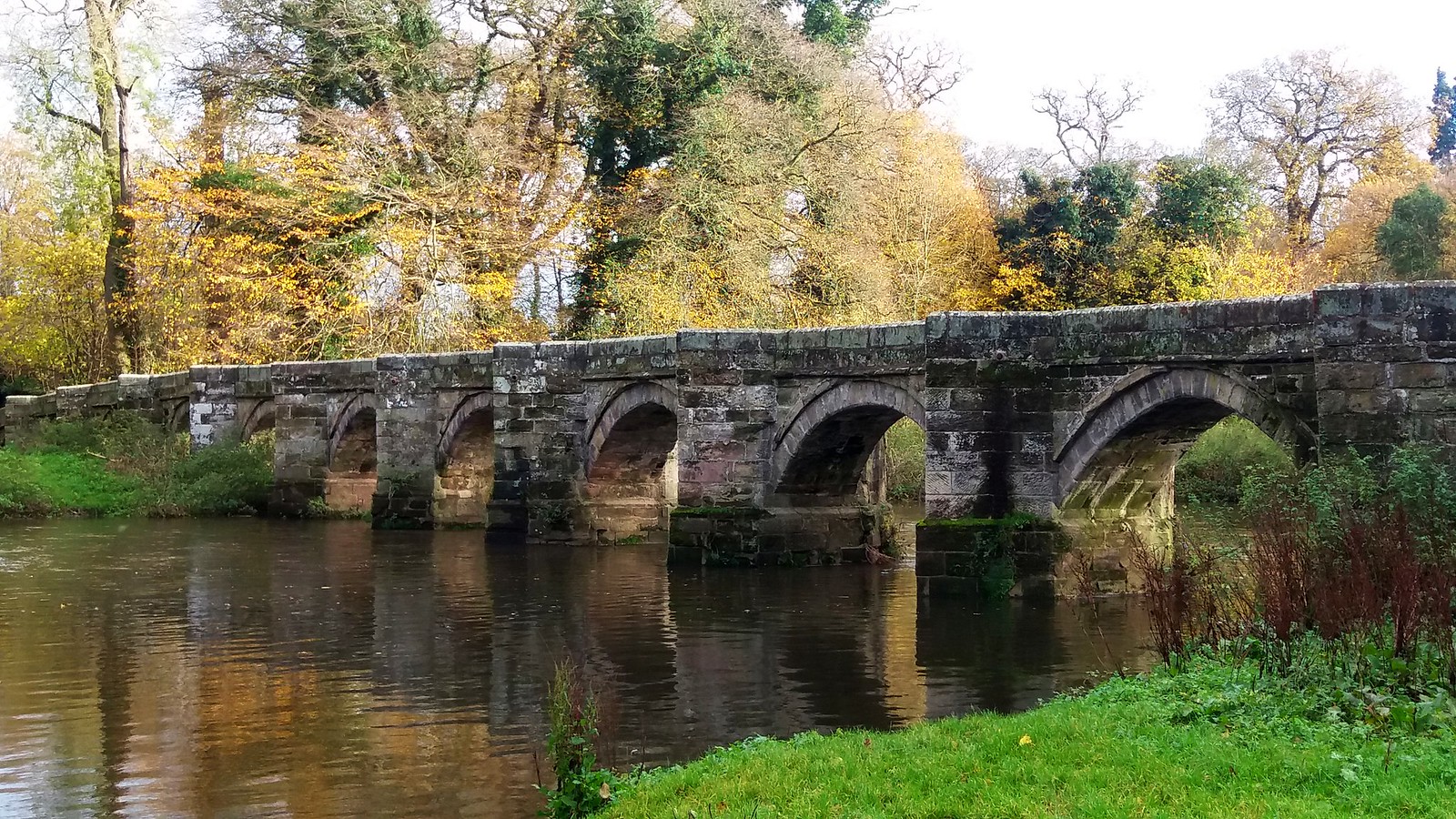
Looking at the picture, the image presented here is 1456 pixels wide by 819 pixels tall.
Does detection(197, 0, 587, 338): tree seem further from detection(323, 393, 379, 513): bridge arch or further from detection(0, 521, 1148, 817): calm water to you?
detection(0, 521, 1148, 817): calm water

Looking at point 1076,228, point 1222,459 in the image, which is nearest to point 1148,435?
point 1222,459

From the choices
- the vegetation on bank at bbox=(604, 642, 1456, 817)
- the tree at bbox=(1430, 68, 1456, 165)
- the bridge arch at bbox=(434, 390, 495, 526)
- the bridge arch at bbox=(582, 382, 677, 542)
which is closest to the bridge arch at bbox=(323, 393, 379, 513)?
the bridge arch at bbox=(434, 390, 495, 526)

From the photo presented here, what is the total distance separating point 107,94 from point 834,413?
77.6 feet

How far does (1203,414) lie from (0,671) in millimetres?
10770

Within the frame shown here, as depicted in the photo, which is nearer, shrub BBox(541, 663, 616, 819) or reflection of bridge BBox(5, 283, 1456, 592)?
shrub BBox(541, 663, 616, 819)

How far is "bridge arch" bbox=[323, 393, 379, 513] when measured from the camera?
85.8ft

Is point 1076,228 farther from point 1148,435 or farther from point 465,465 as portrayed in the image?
point 1148,435

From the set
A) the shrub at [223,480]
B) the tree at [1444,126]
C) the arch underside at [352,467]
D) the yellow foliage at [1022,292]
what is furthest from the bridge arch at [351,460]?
the tree at [1444,126]

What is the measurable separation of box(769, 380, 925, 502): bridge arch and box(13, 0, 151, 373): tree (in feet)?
69.2

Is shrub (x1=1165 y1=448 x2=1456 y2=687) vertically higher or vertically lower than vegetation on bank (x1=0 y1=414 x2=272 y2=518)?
lower

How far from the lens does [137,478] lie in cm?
2748

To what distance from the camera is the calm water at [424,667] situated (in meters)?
7.60

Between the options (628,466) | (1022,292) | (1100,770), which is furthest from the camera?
(1022,292)

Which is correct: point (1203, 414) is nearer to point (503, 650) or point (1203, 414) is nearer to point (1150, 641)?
point (1150, 641)
